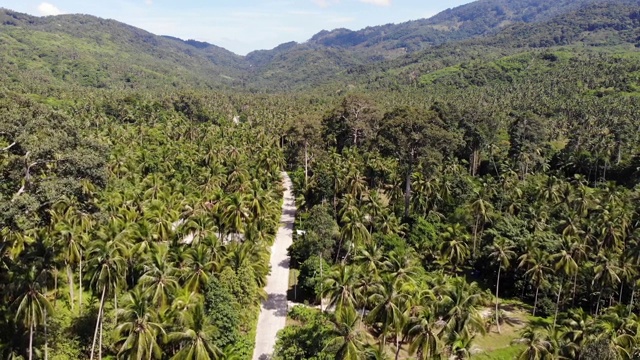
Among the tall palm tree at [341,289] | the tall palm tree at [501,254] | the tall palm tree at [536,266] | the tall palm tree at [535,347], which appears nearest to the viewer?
the tall palm tree at [535,347]

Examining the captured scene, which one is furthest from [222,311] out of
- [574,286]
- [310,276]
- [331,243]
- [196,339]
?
[574,286]

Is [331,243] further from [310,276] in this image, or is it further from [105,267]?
[105,267]

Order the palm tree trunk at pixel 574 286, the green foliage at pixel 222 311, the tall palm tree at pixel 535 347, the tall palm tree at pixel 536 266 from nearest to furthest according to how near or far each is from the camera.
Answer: the tall palm tree at pixel 535 347 < the green foliage at pixel 222 311 < the tall palm tree at pixel 536 266 < the palm tree trunk at pixel 574 286

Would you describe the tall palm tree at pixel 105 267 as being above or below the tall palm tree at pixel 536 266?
above

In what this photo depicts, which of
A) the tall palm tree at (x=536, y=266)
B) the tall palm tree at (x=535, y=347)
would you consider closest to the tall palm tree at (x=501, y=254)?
the tall palm tree at (x=536, y=266)

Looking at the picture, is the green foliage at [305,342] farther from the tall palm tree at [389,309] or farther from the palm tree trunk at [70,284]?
the palm tree trunk at [70,284]

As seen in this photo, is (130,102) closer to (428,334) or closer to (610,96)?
(428,334)

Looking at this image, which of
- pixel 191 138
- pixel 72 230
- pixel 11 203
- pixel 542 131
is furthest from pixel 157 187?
pixel 542 131
